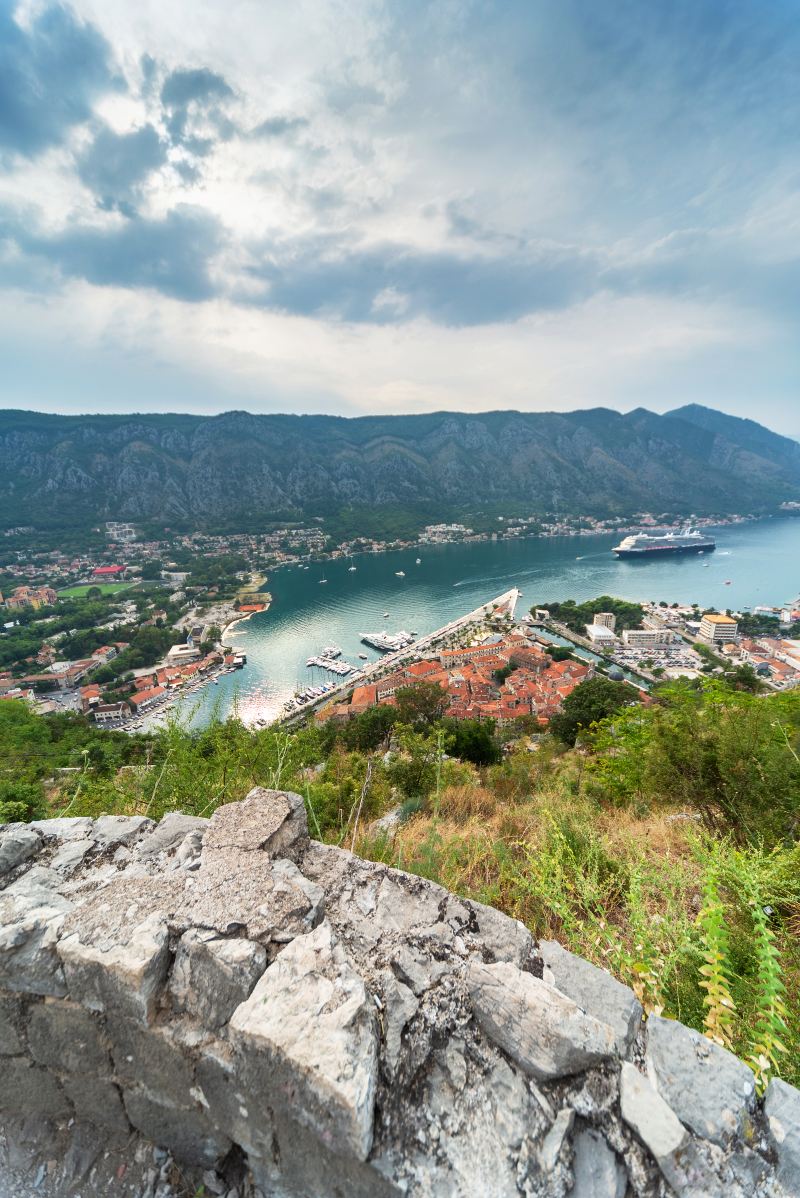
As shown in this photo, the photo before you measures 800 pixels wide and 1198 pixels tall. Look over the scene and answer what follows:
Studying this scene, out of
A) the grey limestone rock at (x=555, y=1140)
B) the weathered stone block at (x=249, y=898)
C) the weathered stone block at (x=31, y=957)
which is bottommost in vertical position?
the weathered stone block at (x=31, y=957)

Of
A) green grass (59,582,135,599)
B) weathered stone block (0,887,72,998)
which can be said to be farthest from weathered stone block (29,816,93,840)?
green grass (59,582,135,599)

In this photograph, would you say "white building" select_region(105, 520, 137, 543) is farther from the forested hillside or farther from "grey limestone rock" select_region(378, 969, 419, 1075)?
"grey limestone rock" select_region(378, 969, 419, 1075)

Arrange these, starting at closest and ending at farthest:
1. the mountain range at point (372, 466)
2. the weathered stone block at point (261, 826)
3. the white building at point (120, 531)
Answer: the weathered stone block at point (261, 826) < the white building at point (120, 531) < the mountain range at point (372, 466)

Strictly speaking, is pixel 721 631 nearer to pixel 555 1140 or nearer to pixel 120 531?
pixel 555 1140

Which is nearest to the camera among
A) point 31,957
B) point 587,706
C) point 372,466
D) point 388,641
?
point 31,957

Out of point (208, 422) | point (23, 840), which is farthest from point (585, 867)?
point (208, 422)

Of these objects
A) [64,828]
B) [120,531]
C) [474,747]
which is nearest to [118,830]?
[64,828]

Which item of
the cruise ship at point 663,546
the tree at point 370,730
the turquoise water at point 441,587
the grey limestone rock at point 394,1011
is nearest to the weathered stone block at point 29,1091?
the grey limestone rock at point 394,1011

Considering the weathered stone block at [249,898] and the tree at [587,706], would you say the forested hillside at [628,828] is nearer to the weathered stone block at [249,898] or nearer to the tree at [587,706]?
the weathered stone block at [249,898]
